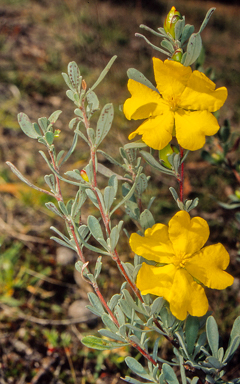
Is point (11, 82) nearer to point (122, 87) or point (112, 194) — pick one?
point (122, 87)

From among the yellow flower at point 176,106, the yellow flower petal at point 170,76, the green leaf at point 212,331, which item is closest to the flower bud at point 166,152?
the yellow flower at point 176,106

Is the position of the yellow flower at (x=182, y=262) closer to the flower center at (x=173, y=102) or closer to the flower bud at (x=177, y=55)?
the flower center at (x=173, y=102)

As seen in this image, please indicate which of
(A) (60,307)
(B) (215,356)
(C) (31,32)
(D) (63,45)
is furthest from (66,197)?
(C) (31,32)

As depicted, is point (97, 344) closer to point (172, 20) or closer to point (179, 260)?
point (179, 260)

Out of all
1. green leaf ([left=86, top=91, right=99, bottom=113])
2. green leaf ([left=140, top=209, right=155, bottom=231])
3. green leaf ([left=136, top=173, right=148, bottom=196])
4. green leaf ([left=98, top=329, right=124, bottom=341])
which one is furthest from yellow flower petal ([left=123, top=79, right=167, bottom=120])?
green leaf ([left=98, top=329, right=124, bottom=341])

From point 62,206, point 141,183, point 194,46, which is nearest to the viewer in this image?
point 194,46

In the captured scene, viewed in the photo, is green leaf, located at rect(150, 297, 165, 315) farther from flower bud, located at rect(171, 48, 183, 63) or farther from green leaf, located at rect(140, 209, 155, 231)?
flower bud, located at rect(171, 48, 183, 63)

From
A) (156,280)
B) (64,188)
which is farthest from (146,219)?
(64,188)
